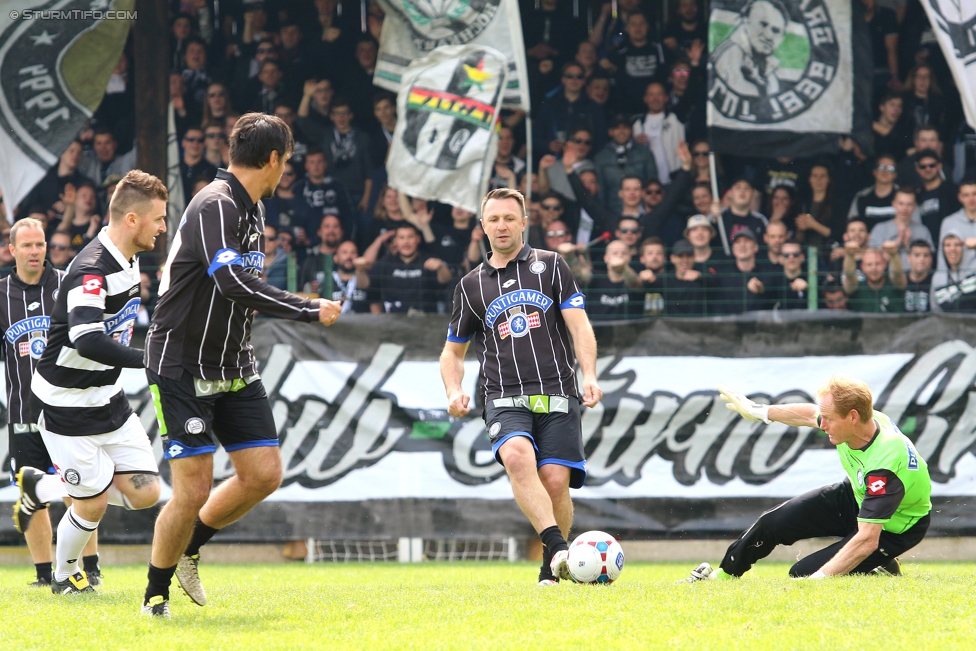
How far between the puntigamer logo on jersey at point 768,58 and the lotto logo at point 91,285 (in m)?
8.12

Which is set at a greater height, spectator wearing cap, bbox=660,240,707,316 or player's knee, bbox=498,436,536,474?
spectator wearing cap, bbox=660,240,707,316

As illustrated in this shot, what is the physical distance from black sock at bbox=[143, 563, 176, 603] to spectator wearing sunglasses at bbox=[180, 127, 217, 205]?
926 centimetres

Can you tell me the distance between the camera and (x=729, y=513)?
32.6 ft

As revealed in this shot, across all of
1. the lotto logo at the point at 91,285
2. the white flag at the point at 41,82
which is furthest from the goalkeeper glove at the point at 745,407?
the white flag at the point at 41,82

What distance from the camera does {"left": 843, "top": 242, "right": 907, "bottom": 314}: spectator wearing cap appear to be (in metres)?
10.4

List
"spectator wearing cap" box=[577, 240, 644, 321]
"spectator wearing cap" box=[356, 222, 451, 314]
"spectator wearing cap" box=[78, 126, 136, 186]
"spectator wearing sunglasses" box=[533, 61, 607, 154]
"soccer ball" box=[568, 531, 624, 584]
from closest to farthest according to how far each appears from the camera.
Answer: "soccer ball" box=[568, 531, 624, 584] → "spectator wearing cap" box=[577, 240, 644, 321] → "spectator wearing cap" box=[356, 222, 451, 314] → "spectator wearing sunglasses" box=[533, 61, 607, 154] → "spectator wearing cap" box=[78, 126, 136, 186]

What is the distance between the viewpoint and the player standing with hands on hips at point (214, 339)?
188 inches

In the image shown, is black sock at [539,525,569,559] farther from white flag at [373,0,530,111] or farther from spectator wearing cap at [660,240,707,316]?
white flag at [373,0,530,111]

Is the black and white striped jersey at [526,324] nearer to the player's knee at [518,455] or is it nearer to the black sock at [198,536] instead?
the player's knee at [518,455]

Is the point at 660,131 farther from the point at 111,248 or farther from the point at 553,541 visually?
the point at 111,248

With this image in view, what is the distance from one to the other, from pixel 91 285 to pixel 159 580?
1.60 meters

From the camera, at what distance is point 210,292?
16.3 feet

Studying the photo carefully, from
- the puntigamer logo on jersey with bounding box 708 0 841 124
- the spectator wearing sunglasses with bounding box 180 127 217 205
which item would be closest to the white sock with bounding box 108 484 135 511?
the spectator wearing sunglasses with bounding box 180 127 217 205

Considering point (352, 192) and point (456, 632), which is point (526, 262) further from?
point (352, 192)
